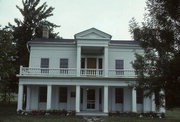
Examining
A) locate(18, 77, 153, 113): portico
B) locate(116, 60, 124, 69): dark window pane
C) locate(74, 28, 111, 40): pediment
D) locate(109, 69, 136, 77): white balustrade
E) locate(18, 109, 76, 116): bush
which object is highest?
locate(74, 28, 111, 40): pediment

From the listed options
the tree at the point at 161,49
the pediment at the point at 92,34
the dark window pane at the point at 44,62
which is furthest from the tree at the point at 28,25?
the tree at the point at 161,49

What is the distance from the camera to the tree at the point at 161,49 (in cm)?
1070

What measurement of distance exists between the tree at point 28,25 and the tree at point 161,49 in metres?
24.7

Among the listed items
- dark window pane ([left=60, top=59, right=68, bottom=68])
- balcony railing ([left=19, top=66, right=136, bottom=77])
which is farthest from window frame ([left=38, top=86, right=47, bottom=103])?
dark window pane ([left=60, top=59, right=68, bottom=68])

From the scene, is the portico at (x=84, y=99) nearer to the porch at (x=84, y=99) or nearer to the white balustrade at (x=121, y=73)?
the porch at (x=84, y=99)

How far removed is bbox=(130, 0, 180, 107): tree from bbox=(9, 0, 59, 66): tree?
24669 millimetres

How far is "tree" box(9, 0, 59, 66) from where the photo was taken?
35.2m

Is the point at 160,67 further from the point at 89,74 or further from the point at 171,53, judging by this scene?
the point at 89,74

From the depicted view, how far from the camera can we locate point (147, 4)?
12070 millimetres

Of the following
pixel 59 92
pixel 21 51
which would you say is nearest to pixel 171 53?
pixel 59 92

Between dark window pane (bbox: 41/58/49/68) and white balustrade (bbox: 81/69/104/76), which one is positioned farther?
dark window pane (bbox: 41/58/49/68)

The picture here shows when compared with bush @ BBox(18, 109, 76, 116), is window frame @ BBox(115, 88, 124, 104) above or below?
above

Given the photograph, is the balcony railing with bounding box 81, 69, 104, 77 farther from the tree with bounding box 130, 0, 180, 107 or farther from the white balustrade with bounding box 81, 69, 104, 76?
the tree with bounding box 130, 0, 180, 107

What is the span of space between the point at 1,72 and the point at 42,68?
548 centimetres
